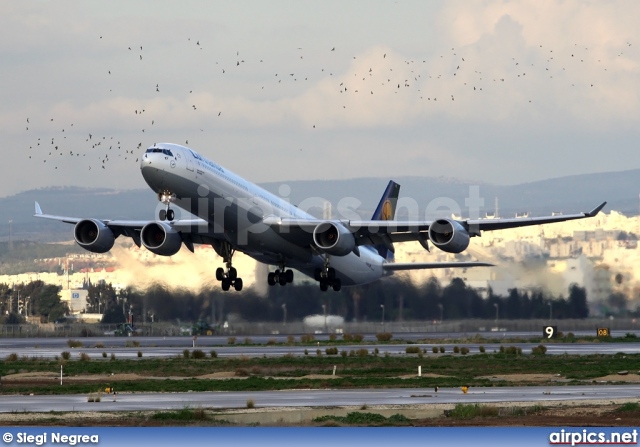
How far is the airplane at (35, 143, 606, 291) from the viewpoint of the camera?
4547 centimetres

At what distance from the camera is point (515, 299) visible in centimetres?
7075

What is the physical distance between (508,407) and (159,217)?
21274 millimetres

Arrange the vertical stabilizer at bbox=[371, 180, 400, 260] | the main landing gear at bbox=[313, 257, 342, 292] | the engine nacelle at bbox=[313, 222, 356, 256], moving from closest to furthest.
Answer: the engine nacelle at bbox=[313, 222, 356, 256] < the main landing gear at bbox=[313, 257, 342, 292] < the vertical stabilizer at bbox=[371, 180, 400, 260]

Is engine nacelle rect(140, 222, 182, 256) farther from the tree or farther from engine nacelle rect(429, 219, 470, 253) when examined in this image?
the tree

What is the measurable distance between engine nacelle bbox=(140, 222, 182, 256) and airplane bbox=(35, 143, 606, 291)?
0.05m

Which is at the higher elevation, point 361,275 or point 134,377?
point 361,275

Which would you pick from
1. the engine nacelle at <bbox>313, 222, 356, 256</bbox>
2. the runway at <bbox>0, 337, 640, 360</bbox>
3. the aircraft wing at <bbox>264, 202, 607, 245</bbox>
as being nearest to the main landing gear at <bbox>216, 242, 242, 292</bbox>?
the runway at <bbox>0, 337, 640, 360</bbox>

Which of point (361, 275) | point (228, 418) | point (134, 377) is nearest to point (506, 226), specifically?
point (361, 275)

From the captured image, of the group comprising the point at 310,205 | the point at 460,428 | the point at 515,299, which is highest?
the point at 310,205

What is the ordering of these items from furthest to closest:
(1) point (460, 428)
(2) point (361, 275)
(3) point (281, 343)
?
(3) point (281, 343)
(2) point (361, 275)
(1) point (460, 428)

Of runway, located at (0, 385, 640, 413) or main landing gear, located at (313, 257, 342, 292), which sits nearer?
runway, located at (0, 385, 640, 413)

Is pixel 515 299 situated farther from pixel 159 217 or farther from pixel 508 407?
pixel 508 407

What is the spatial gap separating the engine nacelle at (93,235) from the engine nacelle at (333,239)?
10107 mm

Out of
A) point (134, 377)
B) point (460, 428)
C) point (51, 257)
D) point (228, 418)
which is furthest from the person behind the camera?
point (51, 257)
